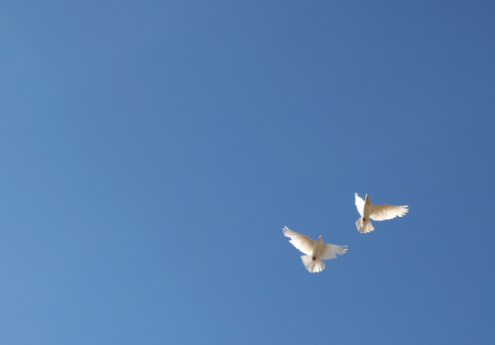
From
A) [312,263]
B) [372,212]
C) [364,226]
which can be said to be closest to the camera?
[364,226]

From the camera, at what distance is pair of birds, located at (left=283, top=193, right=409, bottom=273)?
3181 centimetres

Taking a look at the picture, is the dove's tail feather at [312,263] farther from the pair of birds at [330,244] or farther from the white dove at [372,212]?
the white dove at [372,212]

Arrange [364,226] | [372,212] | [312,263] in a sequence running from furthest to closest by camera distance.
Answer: [372,212], [312,263], [364,226]

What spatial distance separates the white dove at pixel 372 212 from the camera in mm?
31781

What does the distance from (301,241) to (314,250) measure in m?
1.12

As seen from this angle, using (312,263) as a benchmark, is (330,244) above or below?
above

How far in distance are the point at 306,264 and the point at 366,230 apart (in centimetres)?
401

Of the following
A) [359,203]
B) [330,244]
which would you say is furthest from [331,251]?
[359,203]

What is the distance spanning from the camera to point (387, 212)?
1307 inches

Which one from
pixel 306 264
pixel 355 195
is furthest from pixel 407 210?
pixel 306 264

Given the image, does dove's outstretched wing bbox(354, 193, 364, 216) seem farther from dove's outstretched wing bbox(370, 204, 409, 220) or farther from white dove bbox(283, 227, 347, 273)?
white dove bbox(283, 227, 347, 273)

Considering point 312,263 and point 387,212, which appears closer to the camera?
point 312,263

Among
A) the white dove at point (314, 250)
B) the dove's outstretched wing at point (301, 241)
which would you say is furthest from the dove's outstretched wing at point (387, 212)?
the dove's outstretched wing at point (301, 241)

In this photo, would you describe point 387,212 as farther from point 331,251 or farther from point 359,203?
point 331,251
